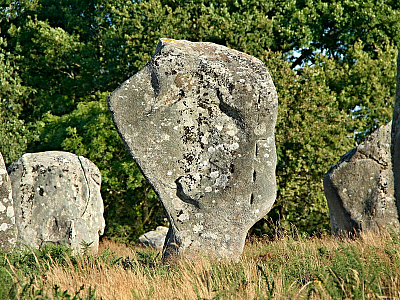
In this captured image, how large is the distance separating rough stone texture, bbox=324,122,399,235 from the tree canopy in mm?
4071

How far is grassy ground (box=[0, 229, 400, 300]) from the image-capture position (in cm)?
422

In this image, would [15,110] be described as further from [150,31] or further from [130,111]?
[130,111]

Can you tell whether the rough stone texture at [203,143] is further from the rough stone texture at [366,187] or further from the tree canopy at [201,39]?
the tree canopy at [201,39]

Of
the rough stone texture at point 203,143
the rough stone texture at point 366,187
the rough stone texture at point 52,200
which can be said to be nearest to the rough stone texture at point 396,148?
the rough stone texture at point 203,143

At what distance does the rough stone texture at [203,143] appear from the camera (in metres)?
6.41

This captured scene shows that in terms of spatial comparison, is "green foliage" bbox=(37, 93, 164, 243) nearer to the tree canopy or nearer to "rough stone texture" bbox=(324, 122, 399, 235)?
the tree canopy

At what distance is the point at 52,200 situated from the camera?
30.1 ft

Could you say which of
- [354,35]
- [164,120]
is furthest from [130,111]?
[354,35]

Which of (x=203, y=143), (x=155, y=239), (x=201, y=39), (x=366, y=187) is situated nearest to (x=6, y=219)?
(x=203, y=143)

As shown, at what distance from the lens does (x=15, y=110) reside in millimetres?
17500

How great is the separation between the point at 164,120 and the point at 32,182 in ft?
12.8

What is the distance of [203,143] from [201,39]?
989cm

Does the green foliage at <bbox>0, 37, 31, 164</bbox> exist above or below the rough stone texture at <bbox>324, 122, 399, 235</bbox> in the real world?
above

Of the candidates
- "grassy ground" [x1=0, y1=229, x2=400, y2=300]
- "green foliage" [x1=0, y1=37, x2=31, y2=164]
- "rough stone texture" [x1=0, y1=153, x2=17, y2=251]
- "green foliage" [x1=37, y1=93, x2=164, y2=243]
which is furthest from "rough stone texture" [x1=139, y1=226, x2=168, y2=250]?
"grassy ground" [x1=0, y1=229, x2=400, y2=300]
